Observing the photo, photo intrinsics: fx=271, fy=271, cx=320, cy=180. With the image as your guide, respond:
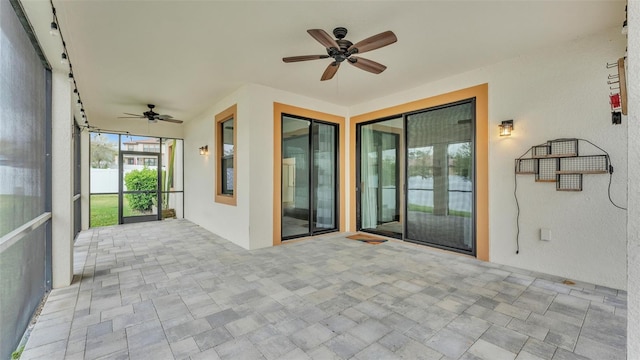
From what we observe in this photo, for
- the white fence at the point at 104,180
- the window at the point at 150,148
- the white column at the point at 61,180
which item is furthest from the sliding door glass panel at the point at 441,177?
the white fence at the point at 104,180

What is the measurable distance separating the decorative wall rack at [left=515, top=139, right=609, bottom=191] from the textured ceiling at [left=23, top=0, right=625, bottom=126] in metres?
1.34

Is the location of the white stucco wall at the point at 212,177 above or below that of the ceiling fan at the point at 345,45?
below

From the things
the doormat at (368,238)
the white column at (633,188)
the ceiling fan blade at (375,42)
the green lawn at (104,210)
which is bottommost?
the doormat at (368,238)

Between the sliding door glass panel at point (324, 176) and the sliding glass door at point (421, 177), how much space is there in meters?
0.61

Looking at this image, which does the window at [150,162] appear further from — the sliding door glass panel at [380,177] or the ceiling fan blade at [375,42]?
the ceiling fan blade at [375,42]

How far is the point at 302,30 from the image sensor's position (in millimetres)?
3141

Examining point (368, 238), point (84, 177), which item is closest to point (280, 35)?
point (368, 238)

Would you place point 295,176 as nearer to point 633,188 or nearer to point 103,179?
point 633,188

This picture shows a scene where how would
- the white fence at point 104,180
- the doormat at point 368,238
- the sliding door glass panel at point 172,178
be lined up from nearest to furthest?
the doormat at point 368,238, the white fence at point 104,180, the sliding door glass panel at point 172,178

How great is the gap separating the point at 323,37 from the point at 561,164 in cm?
341

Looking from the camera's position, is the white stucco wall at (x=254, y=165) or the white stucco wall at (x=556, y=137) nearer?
the white stucco wall at (x=556, y=137)

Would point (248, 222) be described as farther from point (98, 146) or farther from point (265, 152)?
point (98, 146)

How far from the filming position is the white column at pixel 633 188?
2.43 ft

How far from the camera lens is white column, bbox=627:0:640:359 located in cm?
74
